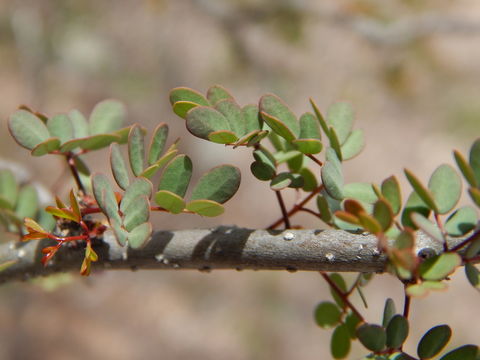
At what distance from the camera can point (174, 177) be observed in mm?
440

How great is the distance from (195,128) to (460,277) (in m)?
3.20

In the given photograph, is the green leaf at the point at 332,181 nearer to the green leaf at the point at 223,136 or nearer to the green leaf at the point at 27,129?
the green leaf at the point at 223,136

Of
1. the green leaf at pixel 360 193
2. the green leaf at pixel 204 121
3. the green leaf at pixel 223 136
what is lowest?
the green leaf at pixel 360 193

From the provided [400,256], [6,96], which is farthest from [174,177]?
[6,96]

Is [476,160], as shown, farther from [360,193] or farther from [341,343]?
[341,343]

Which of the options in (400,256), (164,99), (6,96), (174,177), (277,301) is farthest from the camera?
(6,96)

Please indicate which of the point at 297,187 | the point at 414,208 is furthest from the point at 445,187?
the point at 297,187

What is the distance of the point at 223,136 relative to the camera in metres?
0.42

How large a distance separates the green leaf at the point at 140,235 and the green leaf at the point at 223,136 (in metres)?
0.09

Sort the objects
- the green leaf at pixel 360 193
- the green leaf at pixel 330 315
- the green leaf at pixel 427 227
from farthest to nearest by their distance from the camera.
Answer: the green leaf at pixel 330 315 < the green leaf at pixel 360 193 < the green leaf at pixel 427 227

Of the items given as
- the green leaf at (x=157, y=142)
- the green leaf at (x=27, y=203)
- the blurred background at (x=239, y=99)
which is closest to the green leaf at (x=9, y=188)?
the green leaf at (x=27, y=203)

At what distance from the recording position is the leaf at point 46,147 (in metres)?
0.48

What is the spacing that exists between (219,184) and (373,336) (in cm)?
19

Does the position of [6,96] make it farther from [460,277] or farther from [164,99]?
[460,277]
